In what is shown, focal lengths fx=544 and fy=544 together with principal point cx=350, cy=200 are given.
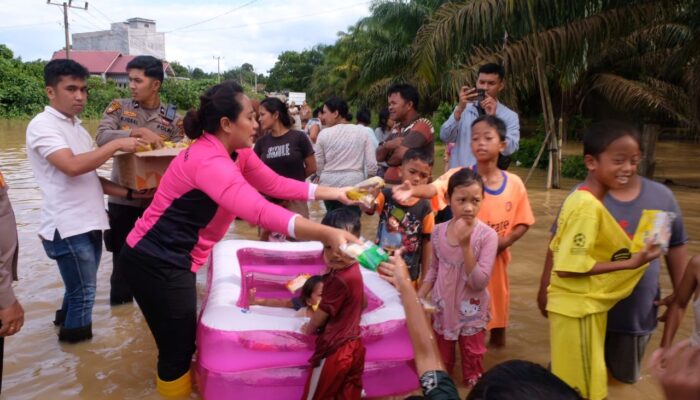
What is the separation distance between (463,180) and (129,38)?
244 ft

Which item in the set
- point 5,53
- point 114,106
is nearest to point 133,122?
point 114,106

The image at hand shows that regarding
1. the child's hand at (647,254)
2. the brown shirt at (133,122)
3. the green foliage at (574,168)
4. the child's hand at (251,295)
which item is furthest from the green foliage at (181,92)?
the child's hand at (647,254)

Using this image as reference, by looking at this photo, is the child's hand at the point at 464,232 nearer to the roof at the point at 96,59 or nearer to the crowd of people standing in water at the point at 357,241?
the crowd of people standing in water at the point at 357,241

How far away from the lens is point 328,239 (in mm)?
2332

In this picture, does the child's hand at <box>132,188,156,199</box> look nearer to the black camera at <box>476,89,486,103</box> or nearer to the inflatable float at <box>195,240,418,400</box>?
the inflatable float at <box>195,240,418,400</box>

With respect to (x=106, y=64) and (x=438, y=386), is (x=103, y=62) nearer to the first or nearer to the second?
(x=106, y=64)

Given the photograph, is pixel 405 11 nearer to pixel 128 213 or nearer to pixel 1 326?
pixel 128 213

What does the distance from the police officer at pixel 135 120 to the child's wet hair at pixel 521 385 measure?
340 cm

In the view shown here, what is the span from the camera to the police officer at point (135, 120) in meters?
4.13

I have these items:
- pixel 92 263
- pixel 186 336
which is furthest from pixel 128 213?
pixel 186 336

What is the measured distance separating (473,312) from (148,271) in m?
1.81

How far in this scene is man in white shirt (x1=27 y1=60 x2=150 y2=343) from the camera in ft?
11.2

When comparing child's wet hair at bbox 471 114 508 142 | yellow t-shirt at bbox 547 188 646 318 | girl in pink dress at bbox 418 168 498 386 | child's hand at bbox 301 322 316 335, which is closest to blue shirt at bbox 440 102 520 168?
child's wet hair at bbox 471 114 508 142

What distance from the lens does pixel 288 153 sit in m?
5.29
